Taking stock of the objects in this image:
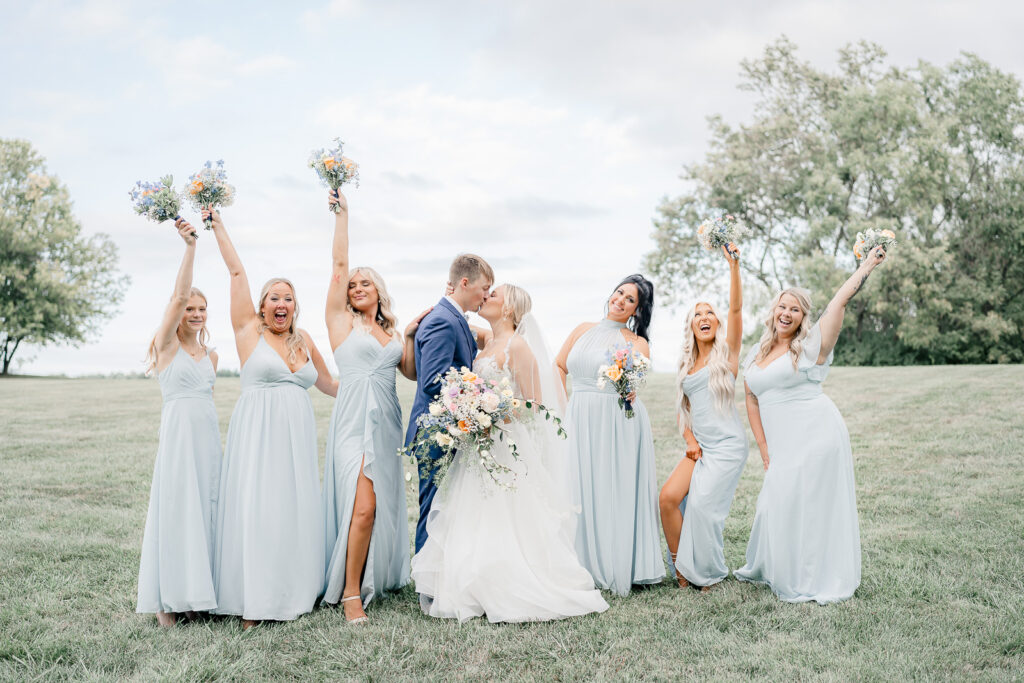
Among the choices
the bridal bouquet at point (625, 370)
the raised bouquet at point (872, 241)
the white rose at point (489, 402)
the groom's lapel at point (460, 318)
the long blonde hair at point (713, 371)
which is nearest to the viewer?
the white rose at point (489, 402)

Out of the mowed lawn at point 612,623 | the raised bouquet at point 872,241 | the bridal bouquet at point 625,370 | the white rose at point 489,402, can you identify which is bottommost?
the mowed lawn at point 612,623

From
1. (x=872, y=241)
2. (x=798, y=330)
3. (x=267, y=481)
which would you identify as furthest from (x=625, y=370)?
(x=267, y=481)

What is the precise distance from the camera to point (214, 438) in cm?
643

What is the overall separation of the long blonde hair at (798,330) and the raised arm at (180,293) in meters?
4.66

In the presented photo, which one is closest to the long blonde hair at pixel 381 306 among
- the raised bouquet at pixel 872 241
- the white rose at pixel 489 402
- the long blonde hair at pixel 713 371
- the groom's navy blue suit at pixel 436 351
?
the groom's navy blue suit at pixel 436 351

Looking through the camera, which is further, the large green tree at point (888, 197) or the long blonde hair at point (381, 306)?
the large green tree at point (888, 197)

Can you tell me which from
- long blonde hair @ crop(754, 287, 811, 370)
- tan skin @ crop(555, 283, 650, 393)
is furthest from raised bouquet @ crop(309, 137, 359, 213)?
long blonde hair @ crop(754, 287, 811, 370)

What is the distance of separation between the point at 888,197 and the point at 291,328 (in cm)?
3357

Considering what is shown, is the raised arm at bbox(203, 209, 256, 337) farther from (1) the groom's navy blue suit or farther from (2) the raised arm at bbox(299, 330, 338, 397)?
(1) the groom's navy blue suit

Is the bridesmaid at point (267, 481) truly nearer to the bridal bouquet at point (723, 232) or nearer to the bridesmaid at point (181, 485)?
the bridesmaid at point (181, 485)

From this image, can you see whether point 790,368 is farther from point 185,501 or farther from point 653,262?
point 653,262

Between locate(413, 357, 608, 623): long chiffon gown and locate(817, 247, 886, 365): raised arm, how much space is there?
2.58m

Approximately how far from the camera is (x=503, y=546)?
6141 mm

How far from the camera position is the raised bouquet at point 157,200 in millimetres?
6070
